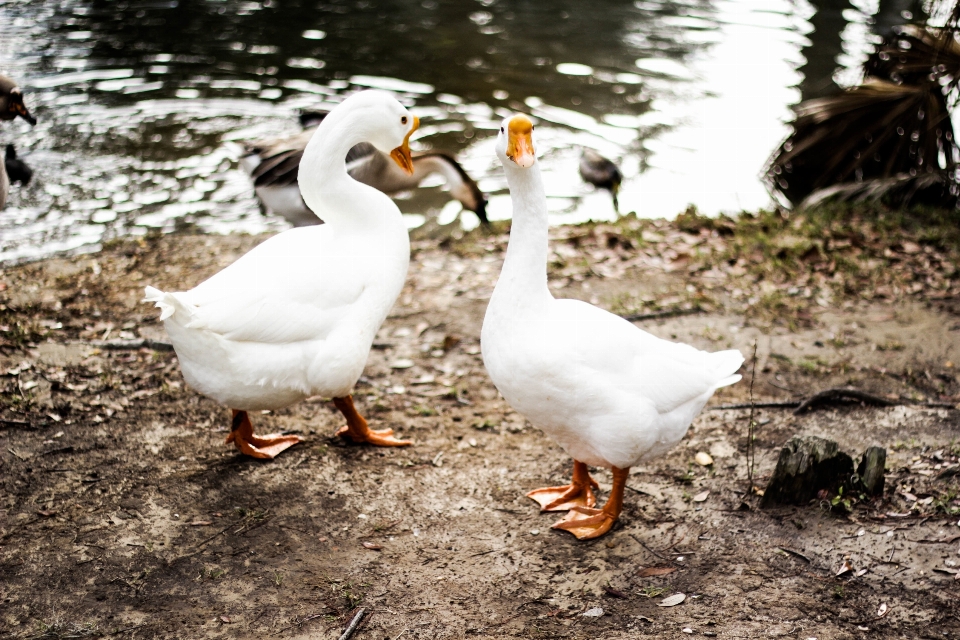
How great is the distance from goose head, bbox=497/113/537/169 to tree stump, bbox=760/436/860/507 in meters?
1.81

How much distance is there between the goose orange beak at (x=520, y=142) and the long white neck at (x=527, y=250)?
0.69ft

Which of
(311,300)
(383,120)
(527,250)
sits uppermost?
(383,120)

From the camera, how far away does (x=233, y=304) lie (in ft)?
12.5

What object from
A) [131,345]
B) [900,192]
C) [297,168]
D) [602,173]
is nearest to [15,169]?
[297,168]

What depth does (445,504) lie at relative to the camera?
4.07 m

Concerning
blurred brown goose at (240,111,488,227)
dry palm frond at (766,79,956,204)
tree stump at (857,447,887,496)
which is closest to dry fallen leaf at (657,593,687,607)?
tree stump at (857,447,887,496)

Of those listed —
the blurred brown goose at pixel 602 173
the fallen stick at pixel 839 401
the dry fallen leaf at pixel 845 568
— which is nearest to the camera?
the dry fallen leaf at pixel 845 568

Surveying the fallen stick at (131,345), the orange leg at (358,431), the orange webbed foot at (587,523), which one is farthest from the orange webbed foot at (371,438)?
the fallen stick at (131,345)

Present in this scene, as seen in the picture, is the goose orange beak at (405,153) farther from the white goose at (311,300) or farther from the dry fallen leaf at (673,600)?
the dry fallen leaf at (673,600)

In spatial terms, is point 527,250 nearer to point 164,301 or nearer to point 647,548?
point 647,548

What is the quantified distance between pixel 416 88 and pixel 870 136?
5.74m

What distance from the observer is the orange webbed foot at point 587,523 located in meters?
3.77

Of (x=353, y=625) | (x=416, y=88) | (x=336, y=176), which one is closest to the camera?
(x=353, y=625)

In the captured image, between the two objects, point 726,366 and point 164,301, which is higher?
point 164,301
